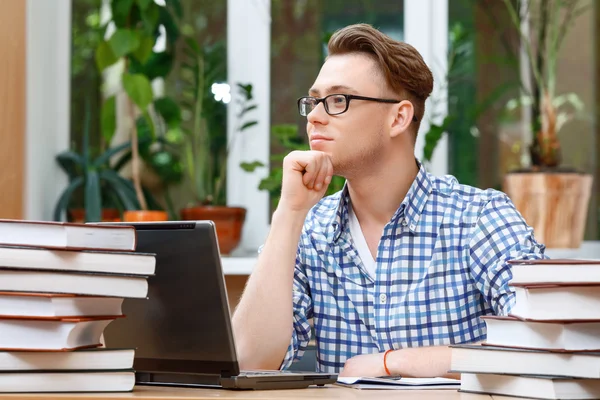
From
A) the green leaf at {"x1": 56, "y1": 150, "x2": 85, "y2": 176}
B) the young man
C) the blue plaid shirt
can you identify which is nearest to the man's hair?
the young man

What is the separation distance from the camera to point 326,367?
192 cm

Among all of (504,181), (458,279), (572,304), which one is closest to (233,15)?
(504,181)

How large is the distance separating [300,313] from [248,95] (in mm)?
1399

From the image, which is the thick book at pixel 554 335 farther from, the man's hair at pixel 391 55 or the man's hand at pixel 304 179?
the man's hair at pixel 391 55

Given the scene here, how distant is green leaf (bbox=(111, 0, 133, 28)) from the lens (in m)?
3.03

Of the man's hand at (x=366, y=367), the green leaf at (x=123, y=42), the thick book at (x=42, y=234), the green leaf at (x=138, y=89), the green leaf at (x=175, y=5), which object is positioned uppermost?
the green leaf at (x=175, y=5)

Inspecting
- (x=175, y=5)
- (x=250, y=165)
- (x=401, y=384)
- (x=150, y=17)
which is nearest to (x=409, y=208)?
(x=401, y=384)

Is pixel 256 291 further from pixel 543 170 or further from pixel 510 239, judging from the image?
pixel 543 170

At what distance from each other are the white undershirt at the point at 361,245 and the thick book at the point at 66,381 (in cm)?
84

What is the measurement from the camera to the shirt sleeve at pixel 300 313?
1.88 meters

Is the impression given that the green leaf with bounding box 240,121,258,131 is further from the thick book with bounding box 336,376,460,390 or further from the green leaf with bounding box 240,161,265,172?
the thick book with bounding box 336,376,460,390

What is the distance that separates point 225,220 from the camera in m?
3.04

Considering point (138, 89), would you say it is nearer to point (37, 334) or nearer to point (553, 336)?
point (37, 334)

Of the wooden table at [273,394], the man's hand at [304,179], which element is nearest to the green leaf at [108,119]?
the man's hand at [304,179]
